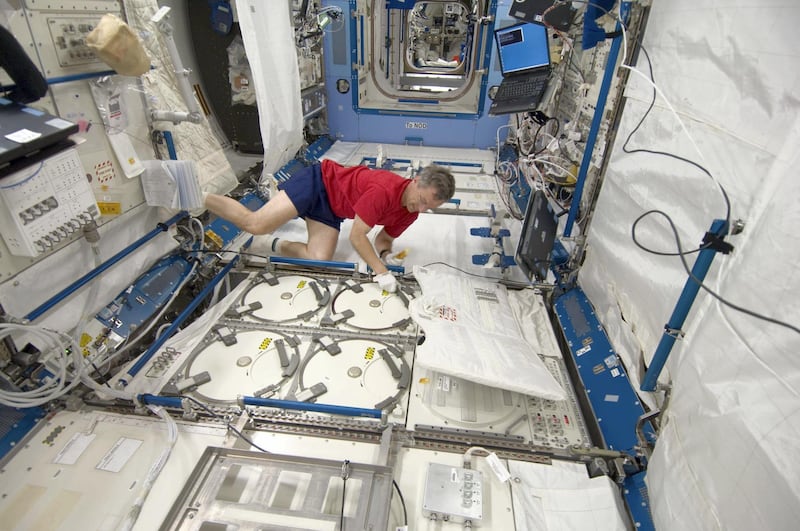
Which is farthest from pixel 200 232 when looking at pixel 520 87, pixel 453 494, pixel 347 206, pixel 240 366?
pixel 520 87

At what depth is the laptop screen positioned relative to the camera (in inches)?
147

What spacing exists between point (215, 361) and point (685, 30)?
108 inches

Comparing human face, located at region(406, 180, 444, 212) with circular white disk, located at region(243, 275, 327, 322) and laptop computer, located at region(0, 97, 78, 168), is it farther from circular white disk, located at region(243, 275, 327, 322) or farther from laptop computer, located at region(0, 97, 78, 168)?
laptop computer, located at region(0, 97, 78, 168)

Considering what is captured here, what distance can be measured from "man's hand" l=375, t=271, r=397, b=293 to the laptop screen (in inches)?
98.3

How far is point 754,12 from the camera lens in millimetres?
1378

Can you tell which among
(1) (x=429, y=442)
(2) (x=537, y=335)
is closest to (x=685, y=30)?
(2) (x=537, y=335)

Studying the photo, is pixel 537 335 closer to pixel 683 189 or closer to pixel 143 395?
pixel 683 189

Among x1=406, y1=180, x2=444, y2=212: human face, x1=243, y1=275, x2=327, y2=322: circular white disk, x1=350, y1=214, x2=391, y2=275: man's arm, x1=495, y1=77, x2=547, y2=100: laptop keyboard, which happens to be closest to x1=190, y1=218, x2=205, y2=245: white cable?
x1=243, y1=275, x2=327, y2=322: circular white disk

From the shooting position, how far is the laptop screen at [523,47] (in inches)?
147

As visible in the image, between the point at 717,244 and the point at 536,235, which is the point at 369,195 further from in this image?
the point at 717,244

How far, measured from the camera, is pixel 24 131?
153cm

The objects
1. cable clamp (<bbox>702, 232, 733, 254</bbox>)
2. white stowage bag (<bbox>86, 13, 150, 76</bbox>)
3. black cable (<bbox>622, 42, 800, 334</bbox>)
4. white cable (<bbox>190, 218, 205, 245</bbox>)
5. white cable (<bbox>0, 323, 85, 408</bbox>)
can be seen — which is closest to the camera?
black cable (<bbox>622, 42, 800, 334</bbox>)

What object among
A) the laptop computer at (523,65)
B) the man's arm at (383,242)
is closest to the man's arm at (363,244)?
the man's arm at (383,242)

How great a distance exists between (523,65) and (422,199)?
2004 millimetres
